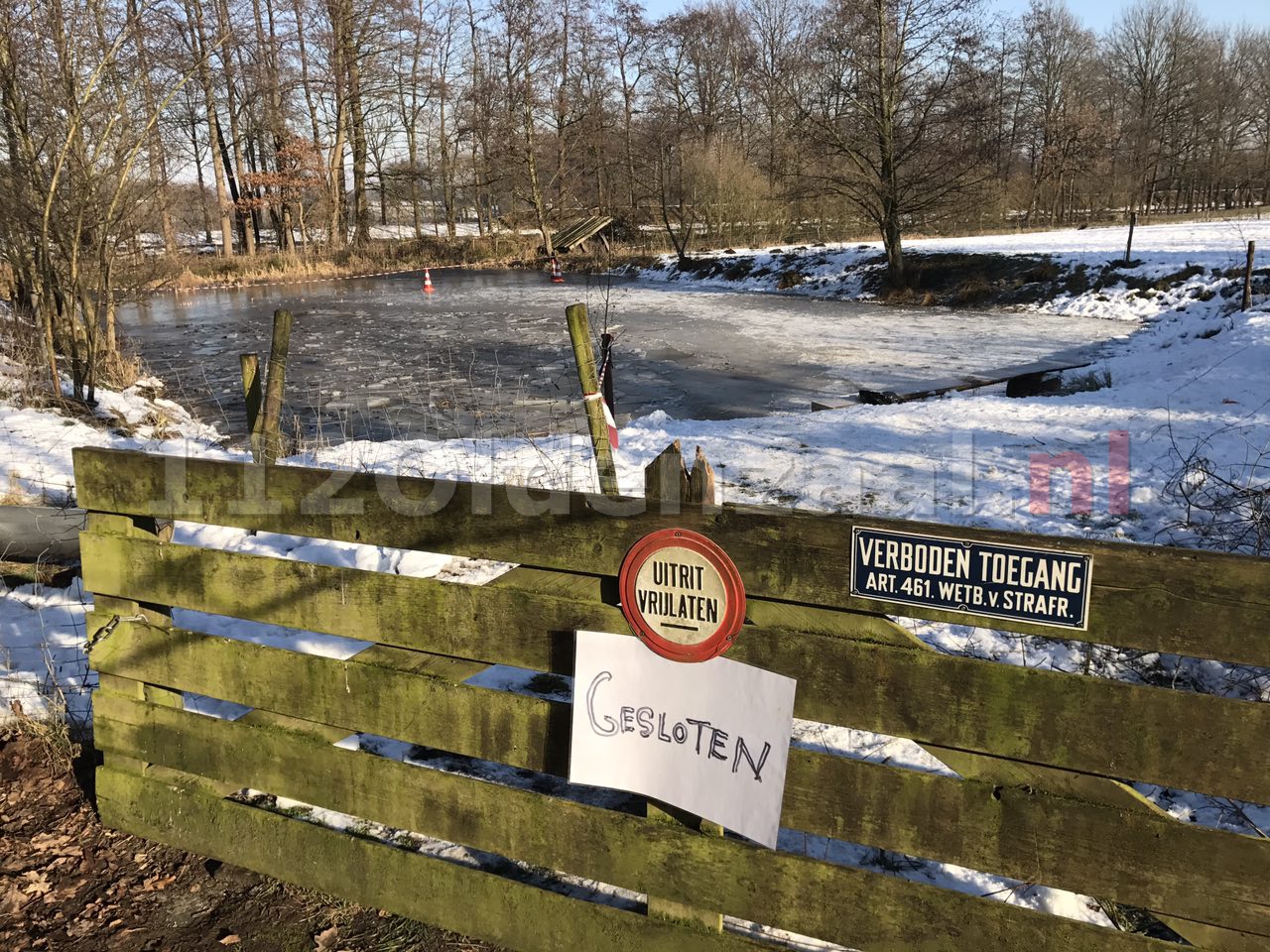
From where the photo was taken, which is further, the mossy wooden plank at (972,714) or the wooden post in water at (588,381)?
the wooden post in water at (588,381)

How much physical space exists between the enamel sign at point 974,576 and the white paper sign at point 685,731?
366mm

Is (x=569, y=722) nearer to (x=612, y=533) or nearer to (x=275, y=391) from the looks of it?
(x=612, y=533)

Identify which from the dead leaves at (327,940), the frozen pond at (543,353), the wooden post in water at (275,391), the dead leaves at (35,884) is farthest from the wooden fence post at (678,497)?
the frozen pond at (543,353)

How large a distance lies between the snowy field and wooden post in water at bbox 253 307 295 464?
77 centimetres

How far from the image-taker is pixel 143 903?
310cm

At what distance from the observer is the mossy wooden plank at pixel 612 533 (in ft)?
6.30

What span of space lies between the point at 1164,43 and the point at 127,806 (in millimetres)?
65294

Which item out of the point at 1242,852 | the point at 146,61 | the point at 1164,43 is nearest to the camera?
the point at 1242,852

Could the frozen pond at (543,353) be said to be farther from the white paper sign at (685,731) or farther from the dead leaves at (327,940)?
the white paper sign at (685,731)

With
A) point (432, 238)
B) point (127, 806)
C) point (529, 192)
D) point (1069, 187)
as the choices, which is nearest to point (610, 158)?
point (529, 192)

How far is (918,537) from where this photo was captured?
213cm

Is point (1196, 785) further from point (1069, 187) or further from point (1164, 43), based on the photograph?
point (1164, 43)

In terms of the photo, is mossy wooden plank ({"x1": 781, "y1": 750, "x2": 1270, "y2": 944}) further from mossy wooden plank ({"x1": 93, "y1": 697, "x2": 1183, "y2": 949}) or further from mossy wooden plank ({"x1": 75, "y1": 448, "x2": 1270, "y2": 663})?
mossy wooden plank ({"x1": 75, "y1": 448, "x2": 1270, "y2": 663})

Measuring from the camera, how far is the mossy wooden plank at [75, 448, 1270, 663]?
6.30 feet
